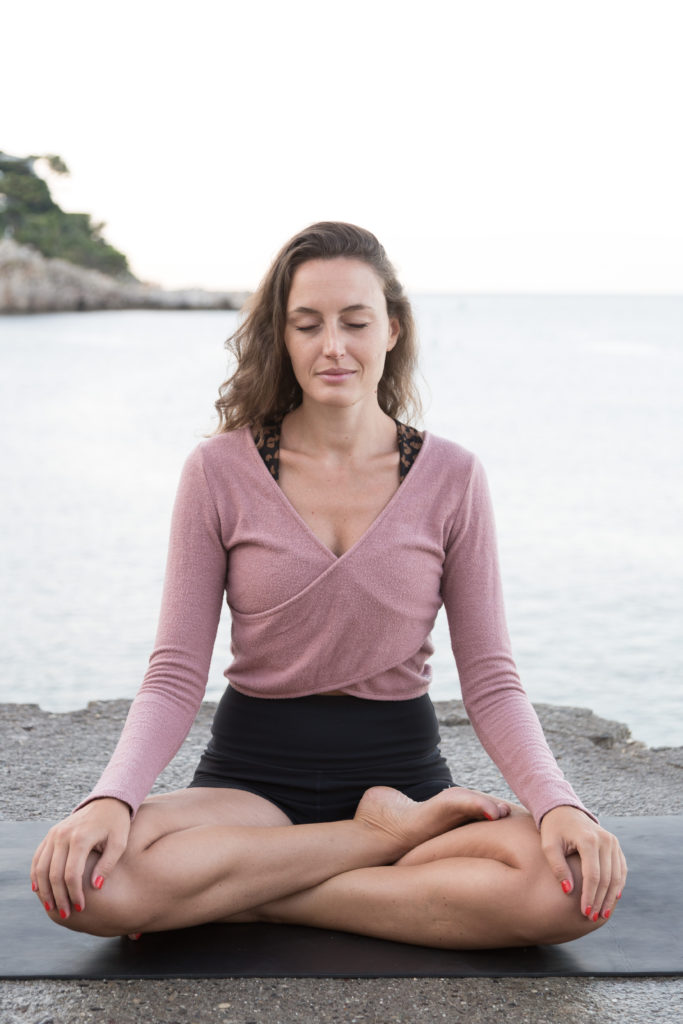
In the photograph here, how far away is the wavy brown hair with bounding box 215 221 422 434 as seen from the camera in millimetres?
2223

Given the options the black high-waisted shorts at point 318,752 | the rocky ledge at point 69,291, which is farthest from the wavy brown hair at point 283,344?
the rocky ledge at point 69,291

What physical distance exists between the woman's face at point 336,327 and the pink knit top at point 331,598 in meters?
0.19

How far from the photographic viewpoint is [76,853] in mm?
1814

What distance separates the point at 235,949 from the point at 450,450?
96 cm

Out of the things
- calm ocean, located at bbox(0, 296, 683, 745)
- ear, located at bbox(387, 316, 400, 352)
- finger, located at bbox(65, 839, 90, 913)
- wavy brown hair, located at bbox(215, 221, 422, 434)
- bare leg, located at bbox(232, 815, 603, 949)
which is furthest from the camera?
calm ocean, located at bbox(0, 296, 683, 745)

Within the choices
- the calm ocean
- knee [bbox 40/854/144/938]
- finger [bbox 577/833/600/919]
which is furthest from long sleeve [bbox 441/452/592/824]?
the calm ocean

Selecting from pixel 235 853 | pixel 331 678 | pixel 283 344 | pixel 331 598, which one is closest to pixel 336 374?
pixel 283 344

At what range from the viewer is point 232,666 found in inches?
88.8

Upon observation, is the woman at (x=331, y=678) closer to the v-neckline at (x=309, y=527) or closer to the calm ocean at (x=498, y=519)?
the v-neckline at (x=309, y=527)

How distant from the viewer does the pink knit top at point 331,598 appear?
2.14 metres

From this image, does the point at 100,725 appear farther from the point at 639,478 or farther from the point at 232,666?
the point at 639,478

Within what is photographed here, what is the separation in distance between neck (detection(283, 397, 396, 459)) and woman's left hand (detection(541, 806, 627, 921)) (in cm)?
79

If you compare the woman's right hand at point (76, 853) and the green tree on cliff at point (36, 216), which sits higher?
the green tree on cliff at point (36, 216)

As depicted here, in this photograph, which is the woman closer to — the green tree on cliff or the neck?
the neck
